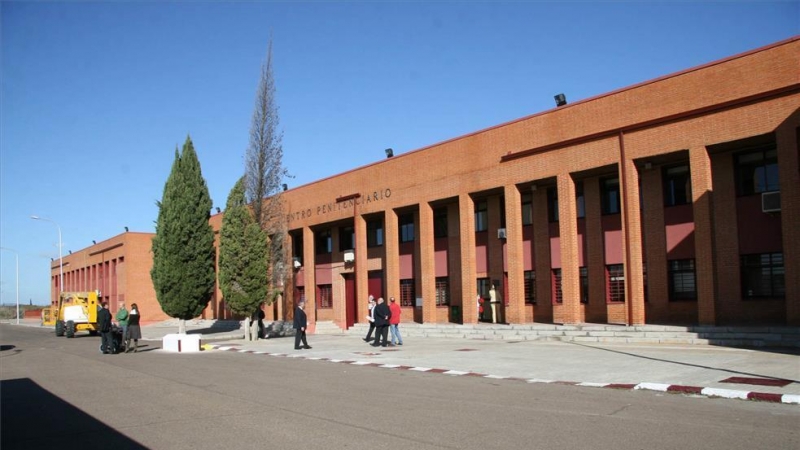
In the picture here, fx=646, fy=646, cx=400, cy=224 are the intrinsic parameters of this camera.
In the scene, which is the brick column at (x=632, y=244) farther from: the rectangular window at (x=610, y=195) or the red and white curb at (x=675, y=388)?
the red and white curb at (x=675, y=388)

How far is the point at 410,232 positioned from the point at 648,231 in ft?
44.1

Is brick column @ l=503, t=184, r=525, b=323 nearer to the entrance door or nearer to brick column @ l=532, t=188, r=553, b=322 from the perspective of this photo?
brick column @ l=532, t=188, r=553, b=322

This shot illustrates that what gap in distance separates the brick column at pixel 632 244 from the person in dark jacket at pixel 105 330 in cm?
1830

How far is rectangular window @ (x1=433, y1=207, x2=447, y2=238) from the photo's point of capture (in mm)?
32000

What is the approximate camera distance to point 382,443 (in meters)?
7.72

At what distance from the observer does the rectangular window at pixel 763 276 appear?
20.6 metres

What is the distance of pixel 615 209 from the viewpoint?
2480cm

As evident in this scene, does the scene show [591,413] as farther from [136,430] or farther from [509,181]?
[509,181]

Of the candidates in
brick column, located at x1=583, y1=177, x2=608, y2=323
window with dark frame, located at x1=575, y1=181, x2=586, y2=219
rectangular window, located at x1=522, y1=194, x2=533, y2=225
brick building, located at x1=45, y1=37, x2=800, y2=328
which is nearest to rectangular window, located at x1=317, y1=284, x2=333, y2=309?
brick building, located at x1=45, y1=37, x2=800, y2=328

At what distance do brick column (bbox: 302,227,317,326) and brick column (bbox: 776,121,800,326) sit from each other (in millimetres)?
25696

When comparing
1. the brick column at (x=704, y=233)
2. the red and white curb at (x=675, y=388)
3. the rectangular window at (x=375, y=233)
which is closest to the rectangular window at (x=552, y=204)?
the brick column at (x=704, y=233)

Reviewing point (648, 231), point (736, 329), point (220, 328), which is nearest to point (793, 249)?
point (736, 329)

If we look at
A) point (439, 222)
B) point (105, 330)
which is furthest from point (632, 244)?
point (105, 330)

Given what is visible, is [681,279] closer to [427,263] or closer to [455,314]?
[455,314]
